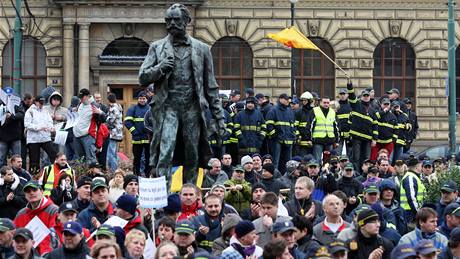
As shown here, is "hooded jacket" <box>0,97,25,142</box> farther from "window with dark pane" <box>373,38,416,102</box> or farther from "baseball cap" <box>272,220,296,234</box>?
"window with dark pane" <box>373,38,416,102</box>

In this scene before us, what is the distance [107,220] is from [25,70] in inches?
1387

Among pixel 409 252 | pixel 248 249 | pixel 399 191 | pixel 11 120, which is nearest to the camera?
pixel 409 252

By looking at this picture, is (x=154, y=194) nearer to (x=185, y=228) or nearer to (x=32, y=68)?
(x=185, y=228)

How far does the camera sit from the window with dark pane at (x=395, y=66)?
2105 inches

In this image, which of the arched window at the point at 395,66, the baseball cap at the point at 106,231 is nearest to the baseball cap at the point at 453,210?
the baseball cap at the point at 106,231

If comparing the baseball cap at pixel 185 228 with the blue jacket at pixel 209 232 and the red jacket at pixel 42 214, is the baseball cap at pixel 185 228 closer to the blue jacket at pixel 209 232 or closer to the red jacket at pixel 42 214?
the blue jacket at pixel 209 232

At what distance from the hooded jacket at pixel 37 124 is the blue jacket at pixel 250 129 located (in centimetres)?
426

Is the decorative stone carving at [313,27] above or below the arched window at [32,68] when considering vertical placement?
above

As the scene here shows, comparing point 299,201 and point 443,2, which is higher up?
point 443,2

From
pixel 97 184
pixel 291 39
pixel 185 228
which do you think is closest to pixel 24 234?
pixel 185 228

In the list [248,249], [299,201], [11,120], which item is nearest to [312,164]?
[299,201]

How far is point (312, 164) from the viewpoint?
23891 mm

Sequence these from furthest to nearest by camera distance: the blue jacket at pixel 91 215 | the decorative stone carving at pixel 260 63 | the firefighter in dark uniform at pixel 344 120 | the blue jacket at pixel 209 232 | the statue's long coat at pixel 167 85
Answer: the decorative stone carving at pixel 260 63 < the firefighter in dark uniform at pixel 344 120 < the statue's long coat at pixel 167 85 < the blue jacket at pixel 91 215 < the blue jacket at pixel 209 232

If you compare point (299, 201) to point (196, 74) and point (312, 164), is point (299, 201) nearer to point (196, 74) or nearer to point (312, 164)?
point (196, 74)
